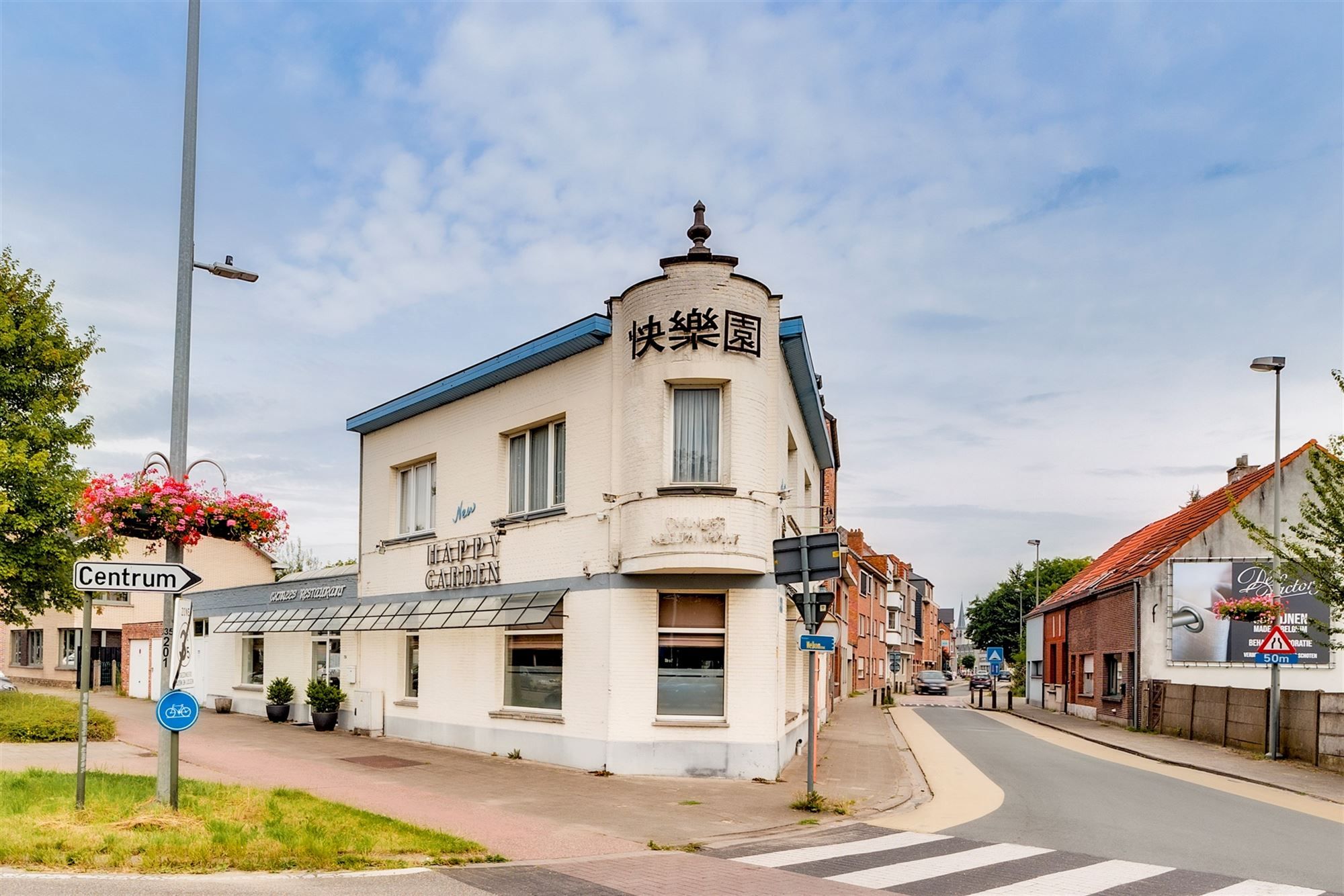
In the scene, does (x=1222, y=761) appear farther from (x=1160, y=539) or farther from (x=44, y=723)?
(x=44, y=723)

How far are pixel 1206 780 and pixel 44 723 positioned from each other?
66.6 ft

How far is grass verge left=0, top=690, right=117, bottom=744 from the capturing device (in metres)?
18.1

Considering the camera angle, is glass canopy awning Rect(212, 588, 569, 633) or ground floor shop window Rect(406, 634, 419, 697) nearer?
glass canopy awning Rect(212, 588, 569, 633)

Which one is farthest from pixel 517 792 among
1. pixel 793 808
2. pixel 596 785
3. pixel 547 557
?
pixel 547 557

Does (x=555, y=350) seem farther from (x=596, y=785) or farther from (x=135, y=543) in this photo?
(x=135, y=543)

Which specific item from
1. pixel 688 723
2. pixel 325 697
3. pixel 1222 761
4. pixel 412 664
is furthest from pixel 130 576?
pixel 1222 761

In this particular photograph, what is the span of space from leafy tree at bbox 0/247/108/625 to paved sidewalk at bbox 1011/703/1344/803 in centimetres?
2292

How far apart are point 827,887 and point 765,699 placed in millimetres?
7065

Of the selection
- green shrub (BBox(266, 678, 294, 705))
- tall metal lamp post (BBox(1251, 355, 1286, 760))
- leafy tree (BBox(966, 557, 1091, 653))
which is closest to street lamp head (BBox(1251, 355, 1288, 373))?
tall metal lamp post (BBox(1251, 355, 1286, 760))

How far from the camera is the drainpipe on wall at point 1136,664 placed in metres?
29.3

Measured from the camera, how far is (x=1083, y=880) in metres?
9.03

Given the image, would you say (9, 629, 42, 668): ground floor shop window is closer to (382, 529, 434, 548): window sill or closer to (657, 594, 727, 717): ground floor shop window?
(382, 529, 434, 548): window sill

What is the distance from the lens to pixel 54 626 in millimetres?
43875

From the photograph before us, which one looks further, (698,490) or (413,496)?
(413,496)
